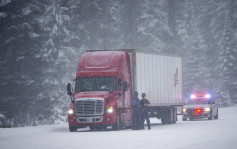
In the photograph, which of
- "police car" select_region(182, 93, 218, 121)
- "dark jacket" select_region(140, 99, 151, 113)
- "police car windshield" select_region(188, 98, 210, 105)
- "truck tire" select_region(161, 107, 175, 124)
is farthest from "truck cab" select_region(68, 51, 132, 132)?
"police car windshield" select_region(188, 98, 210, 105)

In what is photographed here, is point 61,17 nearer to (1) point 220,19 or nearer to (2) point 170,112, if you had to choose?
(2) point 170,112

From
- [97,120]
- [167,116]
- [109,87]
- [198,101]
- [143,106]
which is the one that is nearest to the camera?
[97,120]

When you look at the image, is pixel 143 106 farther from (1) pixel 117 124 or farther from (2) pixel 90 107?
(2) pixel 90 107

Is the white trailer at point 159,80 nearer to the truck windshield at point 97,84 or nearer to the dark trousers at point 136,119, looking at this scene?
the dark trousers at point 136,119

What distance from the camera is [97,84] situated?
1105 inches

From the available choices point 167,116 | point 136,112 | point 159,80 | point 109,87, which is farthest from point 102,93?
point 167,116

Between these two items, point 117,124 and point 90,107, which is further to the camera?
point 117,124

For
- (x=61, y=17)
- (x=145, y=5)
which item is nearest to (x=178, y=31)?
(x=145, y=5)

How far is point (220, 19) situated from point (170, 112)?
56222mm

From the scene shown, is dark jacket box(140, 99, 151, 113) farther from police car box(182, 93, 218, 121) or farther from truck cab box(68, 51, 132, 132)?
police car box(182, 93, 218, 121)

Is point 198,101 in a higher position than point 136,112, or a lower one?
higher

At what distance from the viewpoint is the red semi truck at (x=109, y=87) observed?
26.9 metres

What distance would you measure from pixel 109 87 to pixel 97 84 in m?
0.60

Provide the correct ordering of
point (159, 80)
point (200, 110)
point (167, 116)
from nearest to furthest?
point (159, 80) → point (167, 116) → point (200, 110)
